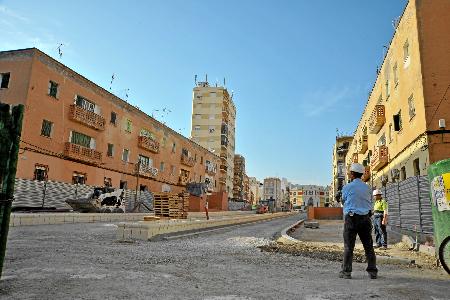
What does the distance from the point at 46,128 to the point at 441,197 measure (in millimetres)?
25493

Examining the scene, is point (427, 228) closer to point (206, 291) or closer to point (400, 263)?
point (400, 263)

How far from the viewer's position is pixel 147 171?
38.8 m

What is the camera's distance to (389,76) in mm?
22422

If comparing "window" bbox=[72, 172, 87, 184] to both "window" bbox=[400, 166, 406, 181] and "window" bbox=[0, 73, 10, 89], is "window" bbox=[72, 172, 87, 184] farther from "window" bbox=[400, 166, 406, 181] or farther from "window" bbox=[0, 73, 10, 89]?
"window" bbox=[400, 166, 406, 181]

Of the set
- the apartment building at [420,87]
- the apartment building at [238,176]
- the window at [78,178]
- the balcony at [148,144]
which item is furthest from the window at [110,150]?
the apartment building at [238,176]

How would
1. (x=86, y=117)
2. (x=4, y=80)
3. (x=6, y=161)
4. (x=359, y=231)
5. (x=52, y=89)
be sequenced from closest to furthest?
(x=6, y=161) → (x=359, y=231) → (x=4, y=80) → (x=52, y=89) → (x=86, y=117)

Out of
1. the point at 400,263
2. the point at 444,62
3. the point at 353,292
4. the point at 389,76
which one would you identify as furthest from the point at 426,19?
the point at 353,292

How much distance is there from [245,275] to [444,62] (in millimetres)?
15153

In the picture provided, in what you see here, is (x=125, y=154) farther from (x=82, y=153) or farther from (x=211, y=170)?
(x=211, y=170)

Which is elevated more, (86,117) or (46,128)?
(86,117)

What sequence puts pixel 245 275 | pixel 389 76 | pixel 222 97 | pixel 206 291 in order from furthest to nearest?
pixel 222 97 < pixel 389 76 < pixel 245 275 < pixel 206 291

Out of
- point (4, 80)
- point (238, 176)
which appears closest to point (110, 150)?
point (4, 80)

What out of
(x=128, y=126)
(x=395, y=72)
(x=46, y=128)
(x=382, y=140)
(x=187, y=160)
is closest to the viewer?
(x=395, y=72)

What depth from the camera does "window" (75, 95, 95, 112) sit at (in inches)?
1126
